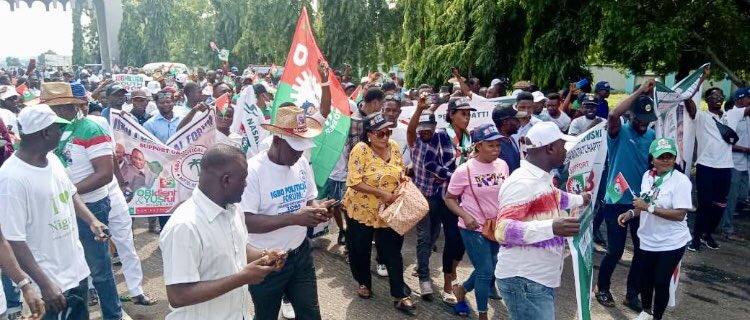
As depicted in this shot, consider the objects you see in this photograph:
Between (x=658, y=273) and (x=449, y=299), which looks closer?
(x=658, y=273)

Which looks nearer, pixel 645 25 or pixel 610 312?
pixel 610 312

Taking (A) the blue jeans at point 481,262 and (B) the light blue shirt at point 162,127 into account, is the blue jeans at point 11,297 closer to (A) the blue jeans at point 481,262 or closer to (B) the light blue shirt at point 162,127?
(B) the light blue shirt at point 162,127

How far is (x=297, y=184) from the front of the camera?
3824 mm

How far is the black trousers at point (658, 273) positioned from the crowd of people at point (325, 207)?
1 cm

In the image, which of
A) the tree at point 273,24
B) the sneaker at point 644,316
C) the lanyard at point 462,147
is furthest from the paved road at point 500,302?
the tree at point 273,24

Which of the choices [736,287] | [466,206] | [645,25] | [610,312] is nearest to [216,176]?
[466,206]

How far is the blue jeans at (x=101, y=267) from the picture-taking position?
4.46m

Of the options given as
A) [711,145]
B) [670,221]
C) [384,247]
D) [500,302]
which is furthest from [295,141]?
[711,145]

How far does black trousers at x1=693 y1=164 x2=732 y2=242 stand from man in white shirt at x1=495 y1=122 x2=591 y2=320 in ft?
16.4

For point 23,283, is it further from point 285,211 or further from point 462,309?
point 462,309

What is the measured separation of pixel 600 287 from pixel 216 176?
4.30 metres

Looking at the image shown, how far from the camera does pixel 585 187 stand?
479 cm

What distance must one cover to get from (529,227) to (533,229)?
25 mm

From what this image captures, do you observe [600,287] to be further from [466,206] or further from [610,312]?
[466,206]
